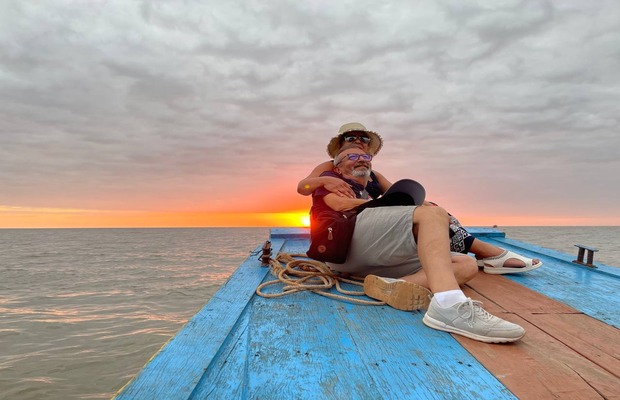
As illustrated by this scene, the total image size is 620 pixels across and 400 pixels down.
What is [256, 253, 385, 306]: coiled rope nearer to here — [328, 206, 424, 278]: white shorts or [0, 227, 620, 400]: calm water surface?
[328, 206, 424, 278]: white shorts

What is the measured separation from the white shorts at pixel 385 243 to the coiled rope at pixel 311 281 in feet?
0.72

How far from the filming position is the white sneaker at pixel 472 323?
5.62ft

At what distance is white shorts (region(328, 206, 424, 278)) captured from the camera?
2418mm

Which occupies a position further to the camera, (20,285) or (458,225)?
(20,285)

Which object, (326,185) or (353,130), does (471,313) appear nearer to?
(326,185)

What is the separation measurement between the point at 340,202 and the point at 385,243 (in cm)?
49

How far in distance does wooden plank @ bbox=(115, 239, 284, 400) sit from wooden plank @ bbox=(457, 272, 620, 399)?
1167mm

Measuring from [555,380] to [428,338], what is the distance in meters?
0.54

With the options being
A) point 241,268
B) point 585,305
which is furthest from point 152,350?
point 585,305

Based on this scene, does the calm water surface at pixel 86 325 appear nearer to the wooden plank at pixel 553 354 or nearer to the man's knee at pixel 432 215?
the man's knee at pixel 432 215

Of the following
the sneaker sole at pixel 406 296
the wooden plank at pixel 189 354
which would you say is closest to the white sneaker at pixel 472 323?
the sneaker sole at pixel 406 296

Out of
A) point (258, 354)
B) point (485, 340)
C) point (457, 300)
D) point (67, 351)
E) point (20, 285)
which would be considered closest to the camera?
point (258, 354)

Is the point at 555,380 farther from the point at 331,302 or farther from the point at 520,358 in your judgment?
the point at 331,302

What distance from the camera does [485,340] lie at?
1739 millimetres
